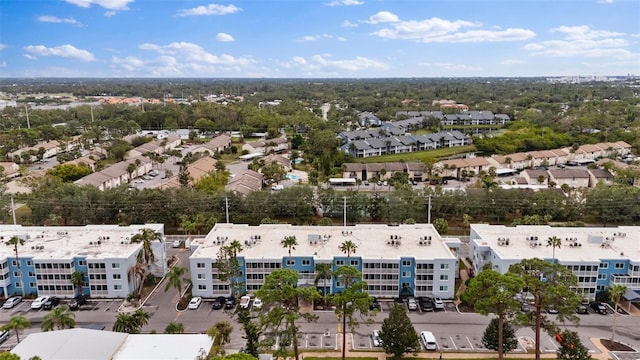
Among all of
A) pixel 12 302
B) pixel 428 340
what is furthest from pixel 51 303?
pixel 428 340

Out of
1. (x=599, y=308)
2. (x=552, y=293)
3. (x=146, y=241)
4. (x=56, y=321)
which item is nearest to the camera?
(x=552, y=293)

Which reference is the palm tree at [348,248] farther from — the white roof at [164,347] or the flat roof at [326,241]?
the white roof at [164,347]

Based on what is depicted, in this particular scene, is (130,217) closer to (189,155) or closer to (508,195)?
(189,155)

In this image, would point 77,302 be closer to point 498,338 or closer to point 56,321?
point 56,321

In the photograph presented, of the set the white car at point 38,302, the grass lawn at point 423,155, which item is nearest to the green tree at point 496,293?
the white car at point 38,302

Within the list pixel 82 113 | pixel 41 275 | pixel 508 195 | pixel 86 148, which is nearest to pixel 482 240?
pixel 508 195

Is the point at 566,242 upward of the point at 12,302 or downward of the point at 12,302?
upward

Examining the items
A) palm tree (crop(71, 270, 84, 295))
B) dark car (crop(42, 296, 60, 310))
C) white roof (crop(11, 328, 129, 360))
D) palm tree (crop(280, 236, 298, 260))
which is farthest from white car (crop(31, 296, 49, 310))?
palm tree (crop(280, 236, 298, 260))
